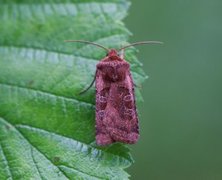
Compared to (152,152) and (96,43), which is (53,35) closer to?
(96,43)

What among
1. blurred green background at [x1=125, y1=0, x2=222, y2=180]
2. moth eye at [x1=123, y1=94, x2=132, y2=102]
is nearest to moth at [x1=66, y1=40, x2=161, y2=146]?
moth eye at [x1=123, y1=94, x2=132, y2=102]

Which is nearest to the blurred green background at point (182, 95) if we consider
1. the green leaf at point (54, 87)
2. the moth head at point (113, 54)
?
the green leaf at point (54, 87)

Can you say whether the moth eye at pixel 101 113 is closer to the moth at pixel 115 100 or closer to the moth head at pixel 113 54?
the moth at pixel 115 100

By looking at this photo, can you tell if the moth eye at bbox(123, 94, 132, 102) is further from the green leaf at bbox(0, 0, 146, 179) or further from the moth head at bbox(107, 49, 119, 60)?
the moth head at bbox(107, 49, 119, 60)

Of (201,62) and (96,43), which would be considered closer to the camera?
(96,43)

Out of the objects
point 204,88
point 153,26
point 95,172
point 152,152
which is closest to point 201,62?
point 204,88

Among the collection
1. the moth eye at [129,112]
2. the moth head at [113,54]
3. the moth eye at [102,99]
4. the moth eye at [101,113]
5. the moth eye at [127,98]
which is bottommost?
the moth eye at [101,113]
